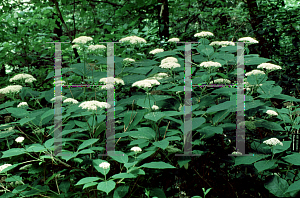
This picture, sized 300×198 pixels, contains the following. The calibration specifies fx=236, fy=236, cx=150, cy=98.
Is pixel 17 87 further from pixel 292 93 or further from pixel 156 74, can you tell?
pixel 292 93

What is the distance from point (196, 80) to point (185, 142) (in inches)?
15.9

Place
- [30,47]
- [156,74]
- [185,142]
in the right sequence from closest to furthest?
[185,142] → [156,74] → [30,47]

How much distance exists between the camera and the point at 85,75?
62.7 inches

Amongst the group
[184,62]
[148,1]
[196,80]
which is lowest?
[196,80]

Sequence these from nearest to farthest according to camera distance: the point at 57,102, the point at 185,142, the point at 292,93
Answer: the point at 185,142
the point at 57,102
the point at 292,93

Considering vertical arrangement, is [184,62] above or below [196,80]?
above

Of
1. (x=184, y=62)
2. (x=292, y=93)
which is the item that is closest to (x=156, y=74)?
(x=184, y=62)

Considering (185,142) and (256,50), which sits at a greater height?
(256,50)

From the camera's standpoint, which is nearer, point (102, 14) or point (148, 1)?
point (148, 1)

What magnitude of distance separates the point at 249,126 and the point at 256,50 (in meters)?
2.93

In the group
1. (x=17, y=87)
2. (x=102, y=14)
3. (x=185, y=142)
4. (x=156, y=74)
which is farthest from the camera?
(x=102, y=14)

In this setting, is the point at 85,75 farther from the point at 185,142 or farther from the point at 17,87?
the point at 185,142

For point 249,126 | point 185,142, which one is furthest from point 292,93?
point 185,142

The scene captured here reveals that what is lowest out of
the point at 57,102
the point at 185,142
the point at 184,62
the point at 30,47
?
the point at 185,142
